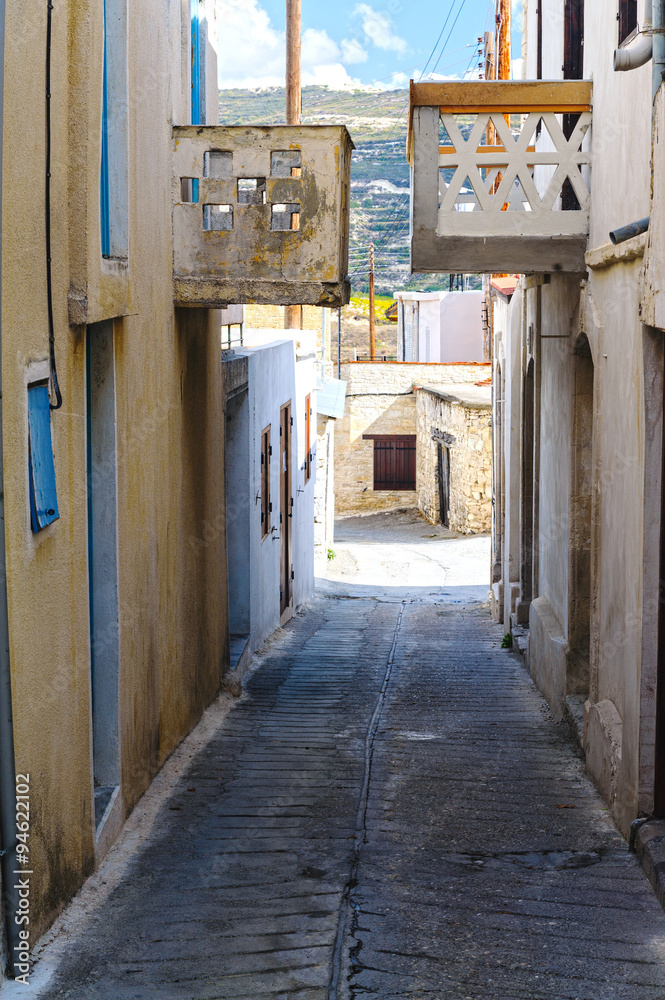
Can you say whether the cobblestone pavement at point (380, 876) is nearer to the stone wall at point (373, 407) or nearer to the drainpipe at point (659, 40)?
the drainpipe at point (659, 40)

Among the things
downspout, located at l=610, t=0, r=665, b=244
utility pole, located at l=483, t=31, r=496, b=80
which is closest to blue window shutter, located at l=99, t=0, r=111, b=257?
downspout, located at l=610, t=0, r=665, b=244

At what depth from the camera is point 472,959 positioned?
14.5ft

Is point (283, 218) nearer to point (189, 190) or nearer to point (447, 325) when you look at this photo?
point (189, 190)

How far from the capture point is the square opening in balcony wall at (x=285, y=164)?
7227 mm

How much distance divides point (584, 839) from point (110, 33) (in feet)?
15.8

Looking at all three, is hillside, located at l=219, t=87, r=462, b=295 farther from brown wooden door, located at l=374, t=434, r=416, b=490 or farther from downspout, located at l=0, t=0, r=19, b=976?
downspout, located at l=0, t=0, r=19, b=976

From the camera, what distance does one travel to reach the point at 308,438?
57.4ft

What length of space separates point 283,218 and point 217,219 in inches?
17.2

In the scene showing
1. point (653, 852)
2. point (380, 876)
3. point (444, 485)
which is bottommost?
point (444, 485)

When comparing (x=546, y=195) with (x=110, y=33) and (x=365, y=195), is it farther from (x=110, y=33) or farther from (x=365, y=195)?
(x=365, y=195)

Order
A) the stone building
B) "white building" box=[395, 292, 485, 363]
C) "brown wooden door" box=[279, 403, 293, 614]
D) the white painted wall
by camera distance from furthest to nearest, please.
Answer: "white building" box=[395, 292, 485, 363] → "brown wooden door" box=[279, 403, 293, 614] → the white painted wall → the stone building

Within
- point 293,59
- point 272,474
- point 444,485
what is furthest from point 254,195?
point 444,485

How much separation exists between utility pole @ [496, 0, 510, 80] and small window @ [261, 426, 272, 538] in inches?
308

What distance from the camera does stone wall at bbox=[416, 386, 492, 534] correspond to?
2406 centimetres
